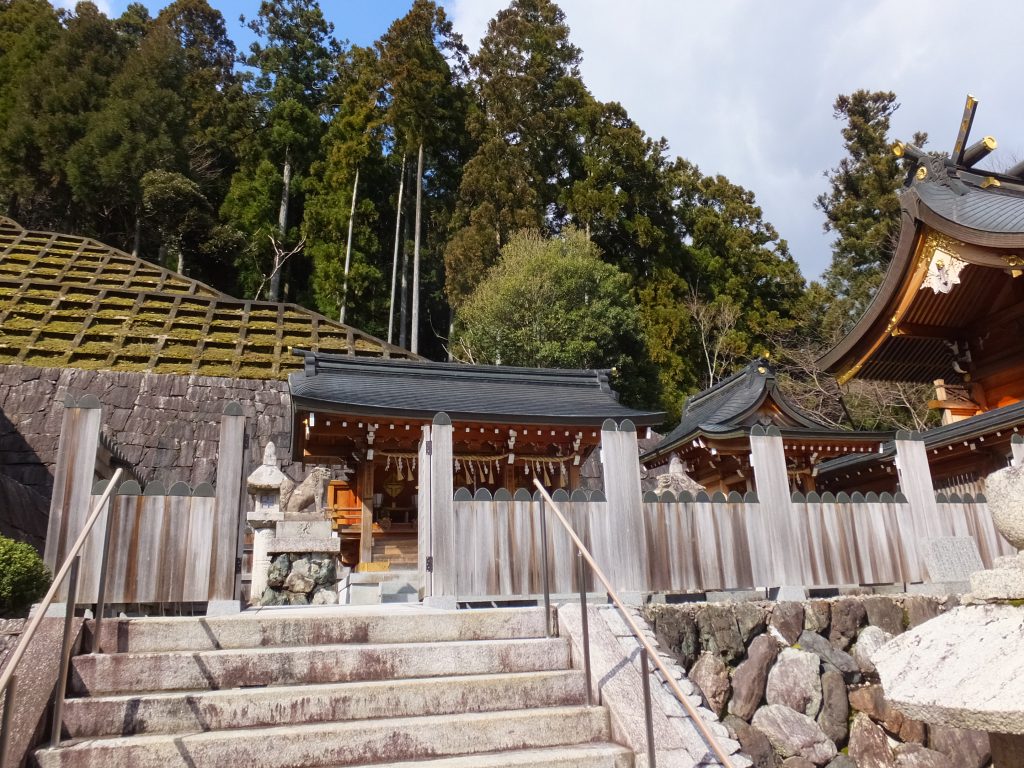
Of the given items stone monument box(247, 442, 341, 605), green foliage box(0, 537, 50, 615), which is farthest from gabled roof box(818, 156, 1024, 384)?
green foliage box(0, 537, 50, 615)

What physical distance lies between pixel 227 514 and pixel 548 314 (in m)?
18.4

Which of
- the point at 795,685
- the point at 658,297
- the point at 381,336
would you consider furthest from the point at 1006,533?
the point at 381,336

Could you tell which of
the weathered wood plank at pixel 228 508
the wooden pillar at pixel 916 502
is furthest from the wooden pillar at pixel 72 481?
the wooden pillar at pixel 916 502

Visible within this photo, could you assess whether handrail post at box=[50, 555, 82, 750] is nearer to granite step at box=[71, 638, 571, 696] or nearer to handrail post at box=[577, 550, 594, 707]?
granite step at box=[71, 638, 571, 696]

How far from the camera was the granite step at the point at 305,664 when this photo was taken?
3939 millimetres

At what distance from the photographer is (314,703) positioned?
12.6 ft

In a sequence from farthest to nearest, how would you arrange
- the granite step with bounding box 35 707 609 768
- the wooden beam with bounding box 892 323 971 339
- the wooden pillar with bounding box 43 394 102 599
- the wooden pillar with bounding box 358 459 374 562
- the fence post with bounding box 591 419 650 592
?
the wooden beam with bounding box 892 323 971 339
the wooden pillar with bounding box 358 459 374 562
the fence post with bounding box 591 419 650 592
the wooden pillar with bounding box 43 394 102 599
the granite step with bounding box 35 707 609 768

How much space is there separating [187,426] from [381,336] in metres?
12.6

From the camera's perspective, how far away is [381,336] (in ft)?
102

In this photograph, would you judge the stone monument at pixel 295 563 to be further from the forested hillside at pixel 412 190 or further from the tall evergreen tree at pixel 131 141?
the tall evergreen tree at pixel 131 141

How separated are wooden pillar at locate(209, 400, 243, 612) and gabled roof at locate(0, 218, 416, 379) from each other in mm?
16245

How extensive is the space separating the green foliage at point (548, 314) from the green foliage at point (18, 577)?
60.2 ft

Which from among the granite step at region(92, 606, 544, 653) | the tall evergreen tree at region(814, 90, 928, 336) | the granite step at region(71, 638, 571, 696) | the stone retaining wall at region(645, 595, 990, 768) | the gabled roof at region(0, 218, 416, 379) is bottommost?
the stone retaining wall at region(645, 595, 990, 768)

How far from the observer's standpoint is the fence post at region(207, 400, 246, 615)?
538 cm
